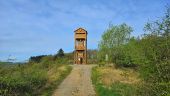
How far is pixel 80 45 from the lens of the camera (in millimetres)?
63781

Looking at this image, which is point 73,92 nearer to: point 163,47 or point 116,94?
point 116,94

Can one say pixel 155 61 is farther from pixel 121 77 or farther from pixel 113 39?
pixel 113 39

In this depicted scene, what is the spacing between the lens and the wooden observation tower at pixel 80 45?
207 feet

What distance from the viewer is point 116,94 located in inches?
987

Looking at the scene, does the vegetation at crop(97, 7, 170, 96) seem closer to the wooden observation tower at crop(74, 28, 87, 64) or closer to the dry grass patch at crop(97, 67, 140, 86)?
the dry grass patch at crop(97, 67, 140, 86)

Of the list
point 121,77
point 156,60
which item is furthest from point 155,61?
point 121,77

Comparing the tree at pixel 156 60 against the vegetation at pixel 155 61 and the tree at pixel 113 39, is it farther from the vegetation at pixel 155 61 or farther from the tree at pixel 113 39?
the tree at pixel 113 39

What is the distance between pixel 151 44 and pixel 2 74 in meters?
6.73

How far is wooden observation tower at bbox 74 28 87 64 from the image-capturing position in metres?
63.2

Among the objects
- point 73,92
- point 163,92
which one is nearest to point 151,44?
point 163,92

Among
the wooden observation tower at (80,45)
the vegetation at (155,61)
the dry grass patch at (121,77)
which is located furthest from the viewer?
the wooden observation tower at (80,45)

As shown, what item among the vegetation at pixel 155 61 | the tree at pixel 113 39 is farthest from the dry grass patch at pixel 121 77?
the tree at pixel 113 39

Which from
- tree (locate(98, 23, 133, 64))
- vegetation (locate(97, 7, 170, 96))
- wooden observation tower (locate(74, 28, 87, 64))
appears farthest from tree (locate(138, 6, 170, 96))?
wooden observation tower (locate(74, 28, 87, 64))

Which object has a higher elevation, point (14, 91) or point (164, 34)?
point (164, 34)
